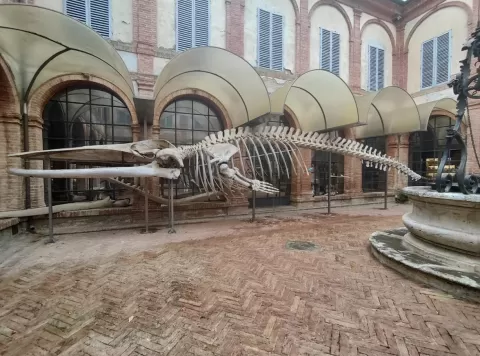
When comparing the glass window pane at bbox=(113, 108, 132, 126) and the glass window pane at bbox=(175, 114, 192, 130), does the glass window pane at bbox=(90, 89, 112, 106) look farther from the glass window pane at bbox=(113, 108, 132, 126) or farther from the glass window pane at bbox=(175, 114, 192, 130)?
the glass window pane at bbox=(175, 114, 192, 130)

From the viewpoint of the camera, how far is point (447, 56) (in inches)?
529

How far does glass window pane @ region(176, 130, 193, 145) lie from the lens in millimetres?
10109

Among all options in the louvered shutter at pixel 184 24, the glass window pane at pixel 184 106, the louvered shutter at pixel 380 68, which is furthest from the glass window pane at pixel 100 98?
the louvered shutter at pixel 380 68

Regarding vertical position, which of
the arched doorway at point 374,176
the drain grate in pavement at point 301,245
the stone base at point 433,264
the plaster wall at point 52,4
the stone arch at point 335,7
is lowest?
the drain grate in pavement at point 301,245

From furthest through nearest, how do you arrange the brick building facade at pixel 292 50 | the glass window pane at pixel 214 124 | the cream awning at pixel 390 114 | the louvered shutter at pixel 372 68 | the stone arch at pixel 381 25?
A: the louvered shutter at pixel 372 68, the stone arch at pixel 381 25, the cream awning at pixel 390 114, the glass window pane at pixel 214 124, the brick building facade at pixel 292 50

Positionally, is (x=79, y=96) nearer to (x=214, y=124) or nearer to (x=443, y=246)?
A: (x=214, y=124)

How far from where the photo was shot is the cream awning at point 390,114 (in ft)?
35.7

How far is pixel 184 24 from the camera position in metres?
10.0

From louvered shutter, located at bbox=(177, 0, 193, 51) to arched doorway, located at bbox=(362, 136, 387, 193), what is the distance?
1107cm

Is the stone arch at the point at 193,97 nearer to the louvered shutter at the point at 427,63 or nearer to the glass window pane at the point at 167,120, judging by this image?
the glass window pane at the point at 167,120

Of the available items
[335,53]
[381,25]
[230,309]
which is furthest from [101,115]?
[381,25]

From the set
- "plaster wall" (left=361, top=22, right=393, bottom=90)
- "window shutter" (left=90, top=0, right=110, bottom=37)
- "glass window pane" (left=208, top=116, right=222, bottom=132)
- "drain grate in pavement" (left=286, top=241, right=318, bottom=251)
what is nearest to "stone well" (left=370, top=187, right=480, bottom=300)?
"drain grate in pavement" (left=286, top=241, right=318, bottom=251)

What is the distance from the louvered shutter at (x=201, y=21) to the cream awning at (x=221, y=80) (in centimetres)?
227

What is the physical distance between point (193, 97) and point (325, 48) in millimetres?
7897
